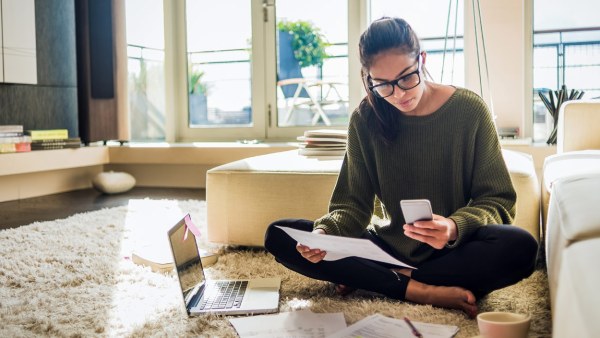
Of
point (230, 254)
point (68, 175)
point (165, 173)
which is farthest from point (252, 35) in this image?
point (230, 254)

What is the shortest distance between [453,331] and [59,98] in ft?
13.3

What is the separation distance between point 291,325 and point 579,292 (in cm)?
87

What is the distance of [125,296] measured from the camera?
196cm

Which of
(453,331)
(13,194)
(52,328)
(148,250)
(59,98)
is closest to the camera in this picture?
(453,331)

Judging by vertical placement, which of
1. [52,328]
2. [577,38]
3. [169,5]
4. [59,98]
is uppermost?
[169,5]

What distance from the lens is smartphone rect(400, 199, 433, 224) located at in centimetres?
142

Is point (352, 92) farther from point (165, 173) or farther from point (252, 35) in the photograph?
point (165, 173)

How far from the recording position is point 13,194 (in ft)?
14.6

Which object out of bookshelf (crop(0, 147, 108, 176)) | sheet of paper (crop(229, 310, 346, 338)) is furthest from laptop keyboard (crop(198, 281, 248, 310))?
bookshelf (crop(0, 147, 108, 176))

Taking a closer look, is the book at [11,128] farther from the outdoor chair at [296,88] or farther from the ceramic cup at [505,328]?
the ceramic cup at [505,328]

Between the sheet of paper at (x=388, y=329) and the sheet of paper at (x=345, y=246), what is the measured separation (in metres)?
0.16

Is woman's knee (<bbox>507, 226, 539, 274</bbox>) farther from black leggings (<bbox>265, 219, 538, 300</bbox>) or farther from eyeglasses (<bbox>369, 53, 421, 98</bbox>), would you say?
eyeglasses (<bbox>369, 53, 421, 98</bbox>)

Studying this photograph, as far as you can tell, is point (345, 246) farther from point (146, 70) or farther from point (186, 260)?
point (146, 70)

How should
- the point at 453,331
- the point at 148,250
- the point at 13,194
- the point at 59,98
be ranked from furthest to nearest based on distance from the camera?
1. the point at 59,98
2. the point at 13,194
3. the point at 148,250
4. the point at 453,331
